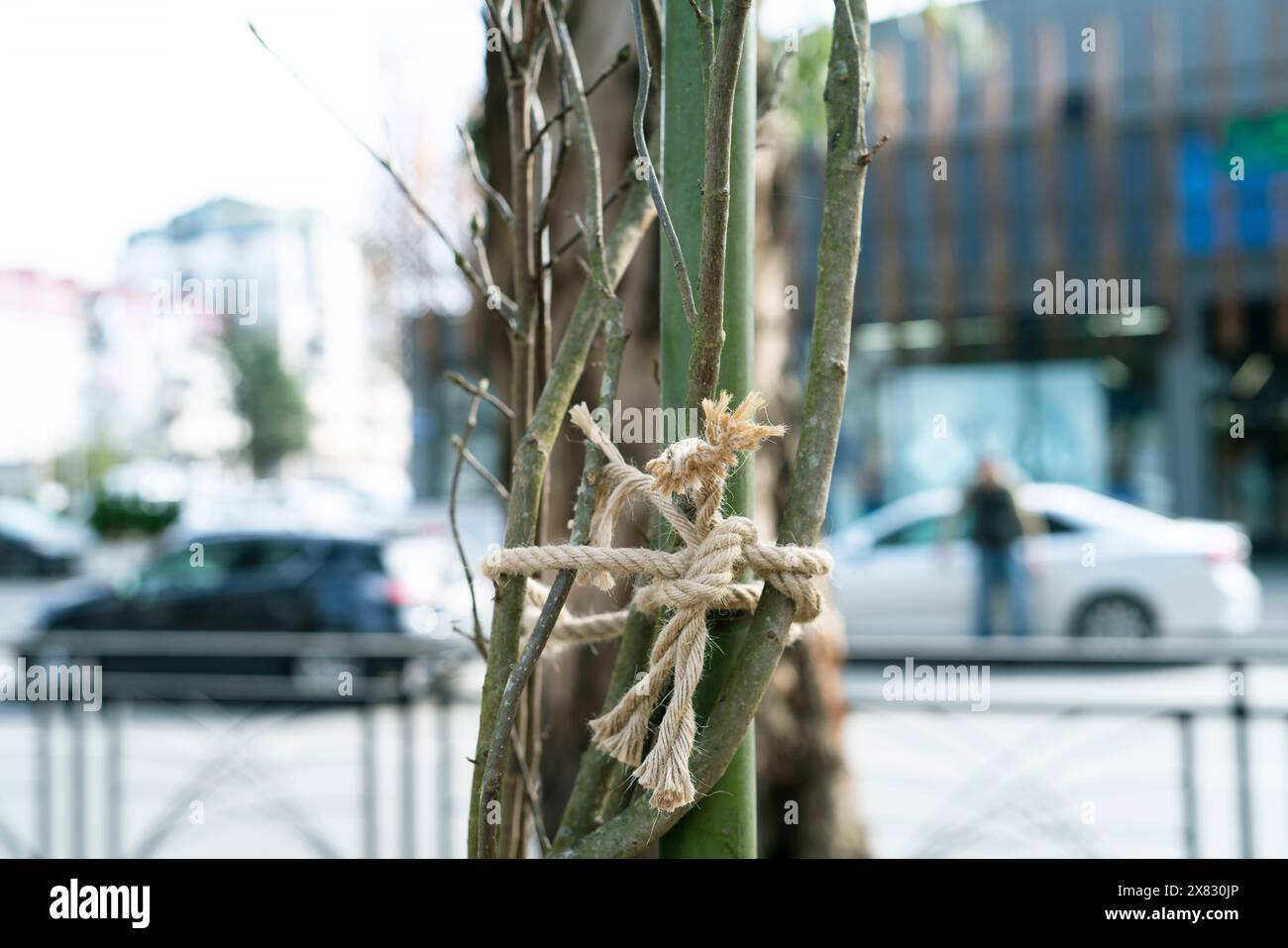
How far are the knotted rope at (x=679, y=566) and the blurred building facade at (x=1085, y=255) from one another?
1762cm

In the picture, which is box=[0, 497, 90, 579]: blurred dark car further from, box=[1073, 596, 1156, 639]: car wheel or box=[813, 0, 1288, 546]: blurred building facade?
box=[1073, 596, 1156, 639]: car wheel

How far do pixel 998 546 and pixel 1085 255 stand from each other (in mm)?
8591

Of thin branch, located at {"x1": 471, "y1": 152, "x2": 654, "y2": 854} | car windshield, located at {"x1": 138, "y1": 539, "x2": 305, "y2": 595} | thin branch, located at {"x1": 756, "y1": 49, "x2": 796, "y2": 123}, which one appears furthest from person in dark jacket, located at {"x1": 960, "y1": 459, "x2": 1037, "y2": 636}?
thin branch, located at {"x1": 471, "y1": 152, "x2": 654, "y2": 854}

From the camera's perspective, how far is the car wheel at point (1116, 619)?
37.6 ft

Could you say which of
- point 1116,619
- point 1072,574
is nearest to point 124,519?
point 1072,574

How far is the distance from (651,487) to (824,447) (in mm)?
185

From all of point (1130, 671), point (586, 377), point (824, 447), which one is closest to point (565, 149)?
point (824, 447)

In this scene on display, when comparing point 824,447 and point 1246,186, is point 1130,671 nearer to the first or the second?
point 1246,186

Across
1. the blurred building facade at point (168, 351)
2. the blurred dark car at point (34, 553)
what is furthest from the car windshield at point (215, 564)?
the blurred building facade at point (168, 351)

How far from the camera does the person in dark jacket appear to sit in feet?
37.4

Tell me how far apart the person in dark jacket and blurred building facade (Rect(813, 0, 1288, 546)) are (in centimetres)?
712

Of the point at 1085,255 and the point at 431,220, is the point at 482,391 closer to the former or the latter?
the point at 431,220

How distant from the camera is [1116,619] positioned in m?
11.5

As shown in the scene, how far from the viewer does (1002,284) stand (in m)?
18.8
